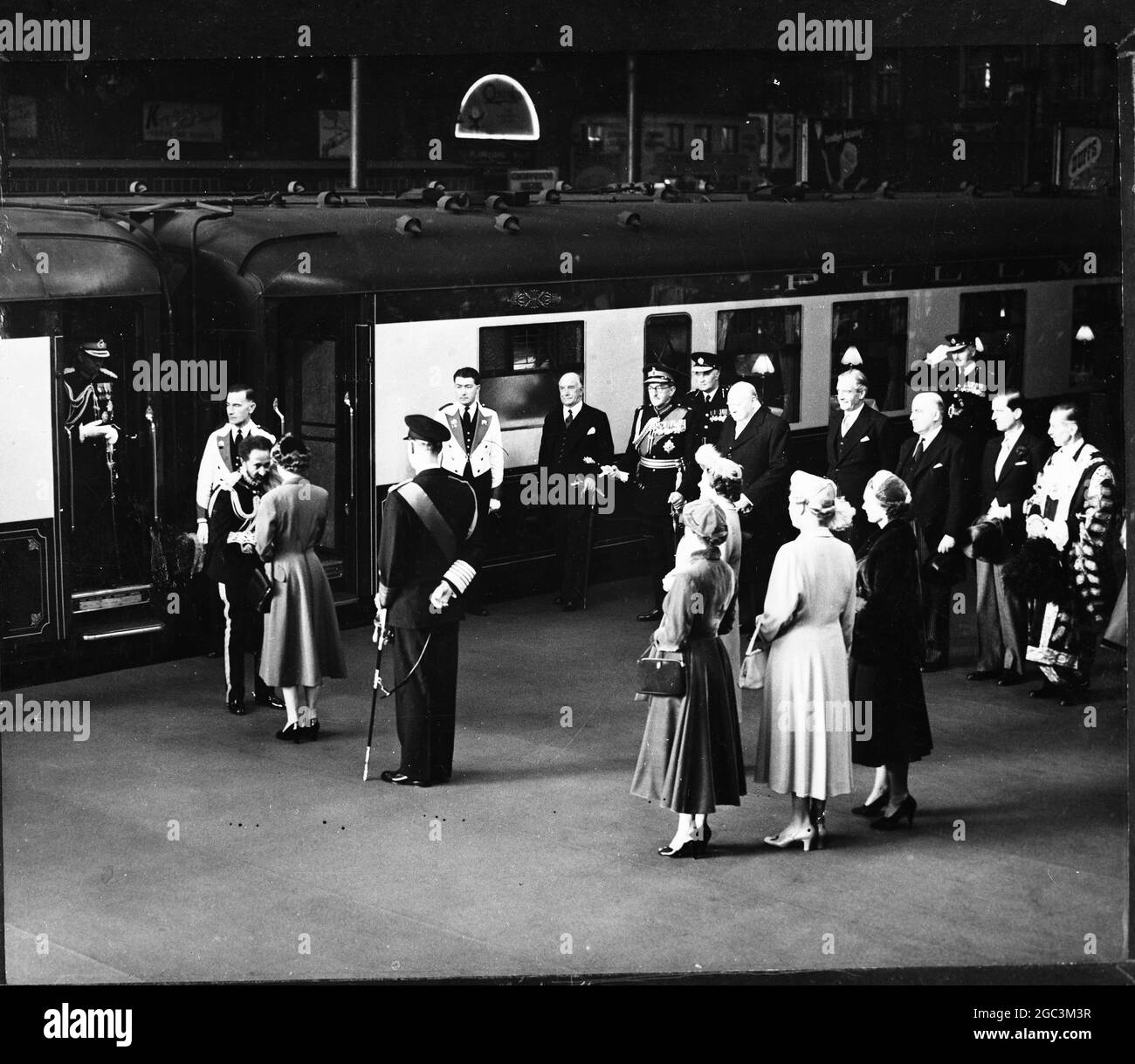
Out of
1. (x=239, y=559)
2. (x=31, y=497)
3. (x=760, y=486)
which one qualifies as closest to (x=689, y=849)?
(x=760, y=486)

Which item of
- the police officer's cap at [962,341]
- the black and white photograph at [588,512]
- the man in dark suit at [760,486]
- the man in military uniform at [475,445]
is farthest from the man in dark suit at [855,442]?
the man in military uniform at [475,445]

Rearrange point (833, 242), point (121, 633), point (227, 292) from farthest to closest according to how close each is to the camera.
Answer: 1. point (833, 242)
2. point (227, 292)
3. point (121, 633)

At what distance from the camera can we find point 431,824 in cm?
743

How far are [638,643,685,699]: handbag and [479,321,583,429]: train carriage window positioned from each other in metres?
2.40

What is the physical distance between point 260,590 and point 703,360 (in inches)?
111

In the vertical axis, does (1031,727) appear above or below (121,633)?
below

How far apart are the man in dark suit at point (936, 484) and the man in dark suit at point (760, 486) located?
97cm

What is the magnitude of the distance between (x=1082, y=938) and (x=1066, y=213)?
3.28m

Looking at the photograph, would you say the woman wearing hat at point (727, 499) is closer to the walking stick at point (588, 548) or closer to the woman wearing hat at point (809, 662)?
the woman wearing hat at point (809, 662)

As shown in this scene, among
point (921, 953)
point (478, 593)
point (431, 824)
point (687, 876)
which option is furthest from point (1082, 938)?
point (478, 593)

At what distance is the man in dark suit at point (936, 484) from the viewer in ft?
30.0

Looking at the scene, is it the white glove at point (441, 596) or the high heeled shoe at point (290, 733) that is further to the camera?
the high heeled shoe at point (290, 733)

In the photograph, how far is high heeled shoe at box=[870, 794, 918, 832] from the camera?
760 centimetres

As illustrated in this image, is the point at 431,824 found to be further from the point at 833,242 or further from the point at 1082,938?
the point at 833,242
